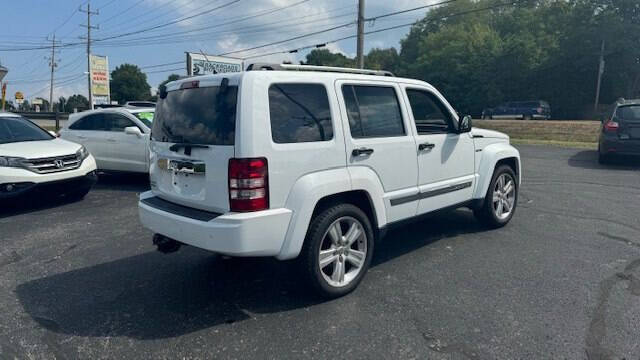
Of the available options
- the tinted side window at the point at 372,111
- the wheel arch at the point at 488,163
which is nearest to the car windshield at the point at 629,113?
the wheel arch at the point at 488,163

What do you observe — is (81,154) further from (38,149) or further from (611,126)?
(611,126)

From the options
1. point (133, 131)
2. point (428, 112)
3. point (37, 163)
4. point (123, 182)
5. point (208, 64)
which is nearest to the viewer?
point (428, 112)

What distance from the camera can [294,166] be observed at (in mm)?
3338

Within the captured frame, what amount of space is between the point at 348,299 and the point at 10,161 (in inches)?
228

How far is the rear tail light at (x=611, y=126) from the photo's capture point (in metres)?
10.6

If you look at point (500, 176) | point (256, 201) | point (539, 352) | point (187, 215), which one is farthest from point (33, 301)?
point (500, 176)

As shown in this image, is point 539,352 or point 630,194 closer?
point 539,352

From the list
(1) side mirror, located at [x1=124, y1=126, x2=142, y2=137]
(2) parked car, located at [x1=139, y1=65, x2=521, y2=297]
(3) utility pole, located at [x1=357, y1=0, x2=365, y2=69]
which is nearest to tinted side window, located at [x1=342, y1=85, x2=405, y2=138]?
(2) parked car, located at [x1=139, y1=65, x2=521, y2=297]

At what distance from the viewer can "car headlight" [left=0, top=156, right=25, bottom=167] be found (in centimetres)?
653

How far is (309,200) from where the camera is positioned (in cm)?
338

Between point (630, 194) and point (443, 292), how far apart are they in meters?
6.05

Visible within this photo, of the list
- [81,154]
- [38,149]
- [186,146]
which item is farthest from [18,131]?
[186,146]

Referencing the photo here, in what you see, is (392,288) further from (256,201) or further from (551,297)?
(256,201)

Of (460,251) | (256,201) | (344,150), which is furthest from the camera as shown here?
(460,251)
